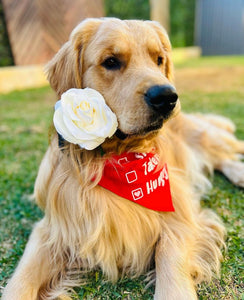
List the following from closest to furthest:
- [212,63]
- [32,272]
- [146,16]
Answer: [32,272] → [212,63] → [146,16]

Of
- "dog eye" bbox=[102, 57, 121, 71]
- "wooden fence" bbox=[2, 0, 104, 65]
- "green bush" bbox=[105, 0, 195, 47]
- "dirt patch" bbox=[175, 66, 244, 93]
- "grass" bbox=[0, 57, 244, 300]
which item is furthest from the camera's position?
"green bush" bbox=[105, 0, 195, 47]

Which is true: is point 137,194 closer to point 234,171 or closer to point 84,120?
point 84,120

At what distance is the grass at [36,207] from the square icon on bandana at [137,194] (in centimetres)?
49

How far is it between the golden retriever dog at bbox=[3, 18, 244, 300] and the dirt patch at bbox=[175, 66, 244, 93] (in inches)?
245

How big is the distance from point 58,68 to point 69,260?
1.27 metres

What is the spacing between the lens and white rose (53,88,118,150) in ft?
5.44

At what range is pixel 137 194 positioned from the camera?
2.00m

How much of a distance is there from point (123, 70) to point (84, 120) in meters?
0.45

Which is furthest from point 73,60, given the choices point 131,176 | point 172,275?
point 172,275

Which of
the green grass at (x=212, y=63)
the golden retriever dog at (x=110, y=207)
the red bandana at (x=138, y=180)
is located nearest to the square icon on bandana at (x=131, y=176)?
the red bandana at (x=138, y=180)

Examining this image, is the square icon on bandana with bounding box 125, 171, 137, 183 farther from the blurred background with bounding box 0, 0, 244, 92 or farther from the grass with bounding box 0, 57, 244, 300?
the blurred background with bounding box 0, 0, 244, 92

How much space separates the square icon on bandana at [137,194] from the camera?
1.99 metres

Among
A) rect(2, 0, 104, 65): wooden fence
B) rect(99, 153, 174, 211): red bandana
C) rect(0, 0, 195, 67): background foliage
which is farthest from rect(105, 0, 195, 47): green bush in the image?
rect(99, 153, 174, 211): red bandana

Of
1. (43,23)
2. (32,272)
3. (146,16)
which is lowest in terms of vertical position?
(146,16)
